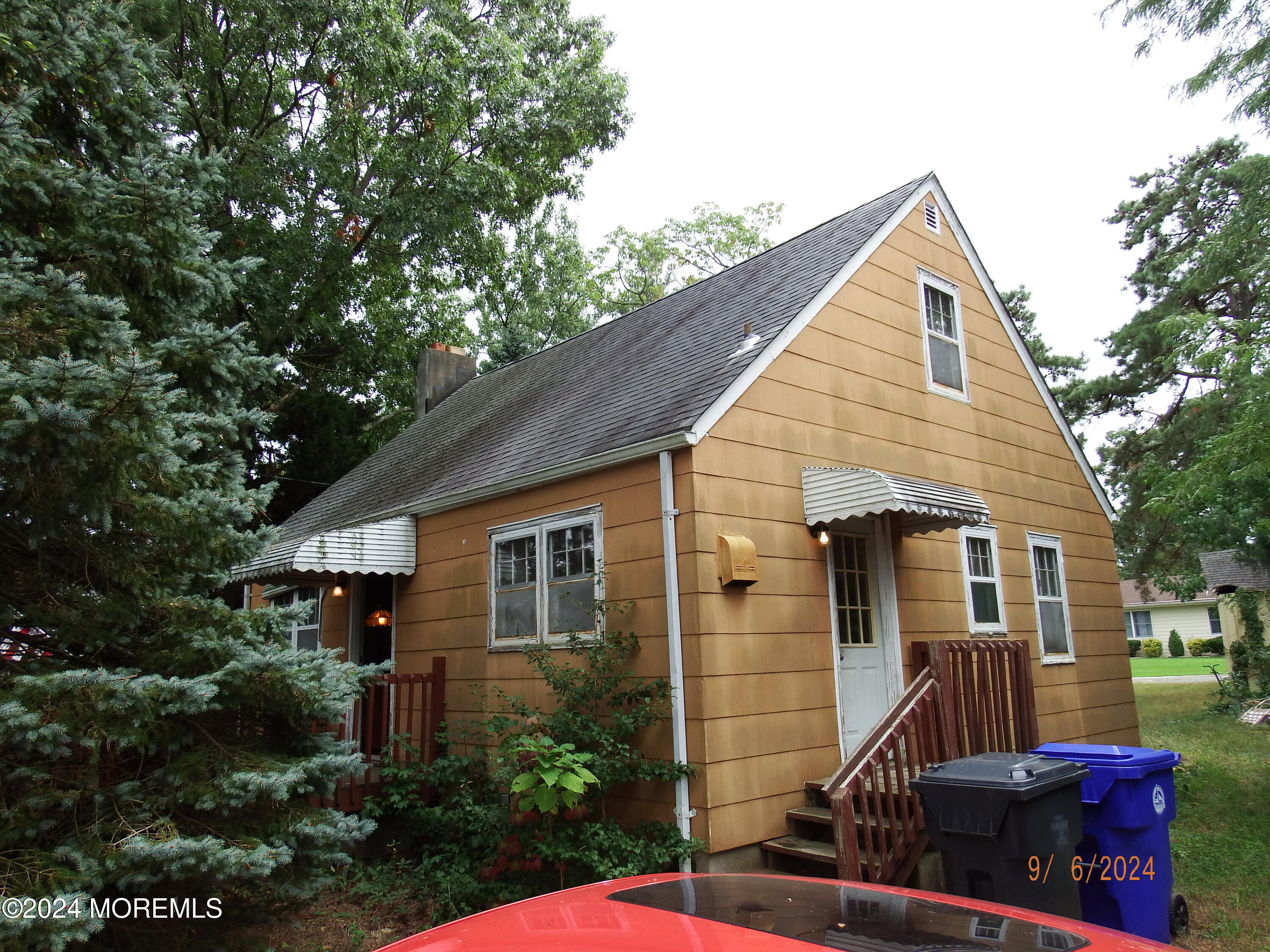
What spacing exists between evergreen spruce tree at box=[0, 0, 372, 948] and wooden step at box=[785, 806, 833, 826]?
3.13 meters

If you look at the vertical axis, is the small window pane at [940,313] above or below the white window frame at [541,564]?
above

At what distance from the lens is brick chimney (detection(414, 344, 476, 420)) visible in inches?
586

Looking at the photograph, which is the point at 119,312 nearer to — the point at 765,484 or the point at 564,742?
the point at 564,742

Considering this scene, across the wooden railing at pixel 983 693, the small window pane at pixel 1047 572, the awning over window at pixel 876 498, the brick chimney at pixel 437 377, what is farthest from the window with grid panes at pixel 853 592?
the brick chimney at pixel 437 377

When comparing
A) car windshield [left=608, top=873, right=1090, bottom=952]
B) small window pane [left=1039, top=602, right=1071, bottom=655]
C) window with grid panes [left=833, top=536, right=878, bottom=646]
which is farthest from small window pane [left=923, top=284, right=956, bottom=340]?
car windshield [left=608, top=873, right=1090, bottom=952]

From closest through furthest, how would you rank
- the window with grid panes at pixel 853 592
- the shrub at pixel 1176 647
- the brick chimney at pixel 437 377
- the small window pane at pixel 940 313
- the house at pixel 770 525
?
the house at pixel 770 525, the window with grid panes at pixel 853 592, the small window pane at pixel 940 313, the brick chimney at pixel 437 377, the shrub at pixel 1176 647

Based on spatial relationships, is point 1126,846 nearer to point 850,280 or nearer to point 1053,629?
point 1053,629

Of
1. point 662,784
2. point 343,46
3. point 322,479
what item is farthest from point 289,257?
point 662,784

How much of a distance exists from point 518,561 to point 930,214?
6065 mm

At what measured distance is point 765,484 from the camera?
261 inches

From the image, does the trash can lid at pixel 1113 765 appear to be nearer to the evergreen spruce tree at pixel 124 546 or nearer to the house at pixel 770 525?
the house at pixel 770 525

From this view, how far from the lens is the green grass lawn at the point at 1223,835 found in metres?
5.39

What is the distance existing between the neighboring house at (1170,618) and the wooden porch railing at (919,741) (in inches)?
1499

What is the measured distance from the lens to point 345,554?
840 centimetres
